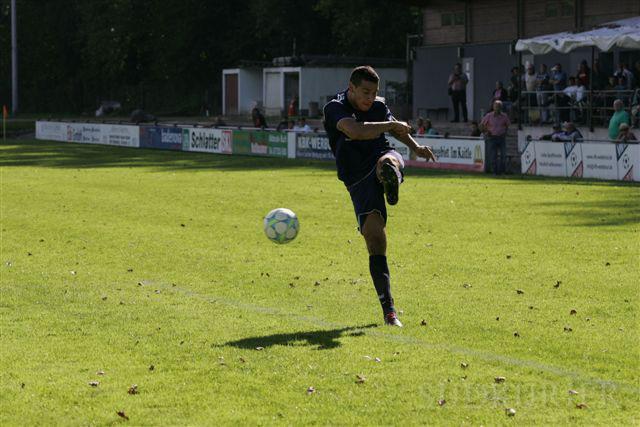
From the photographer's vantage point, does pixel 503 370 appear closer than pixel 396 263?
Answer: Yes

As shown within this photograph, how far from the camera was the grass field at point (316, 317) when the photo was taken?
24.8 ft

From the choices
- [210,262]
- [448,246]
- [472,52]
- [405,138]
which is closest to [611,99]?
[472,52]

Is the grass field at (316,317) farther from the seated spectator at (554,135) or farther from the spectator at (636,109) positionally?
the spectator at (636,109)

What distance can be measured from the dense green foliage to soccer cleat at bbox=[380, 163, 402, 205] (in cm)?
5507

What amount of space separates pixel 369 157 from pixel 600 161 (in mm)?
20152

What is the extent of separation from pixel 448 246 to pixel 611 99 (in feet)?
65.6

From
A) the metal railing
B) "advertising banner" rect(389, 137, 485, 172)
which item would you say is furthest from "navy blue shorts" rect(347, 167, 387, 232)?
the metal railing

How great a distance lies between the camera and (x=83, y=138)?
2154 inches

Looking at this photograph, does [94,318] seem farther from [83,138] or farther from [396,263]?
[83,138]

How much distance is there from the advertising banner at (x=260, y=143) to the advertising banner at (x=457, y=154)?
674cm

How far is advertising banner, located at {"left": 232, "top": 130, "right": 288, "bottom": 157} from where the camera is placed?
41156 mm

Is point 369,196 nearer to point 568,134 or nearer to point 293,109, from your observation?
point 568,134

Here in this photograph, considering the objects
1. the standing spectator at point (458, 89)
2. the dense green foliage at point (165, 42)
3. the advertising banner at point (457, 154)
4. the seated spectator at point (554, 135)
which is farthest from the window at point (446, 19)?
the seated spectator at point (554, 135)

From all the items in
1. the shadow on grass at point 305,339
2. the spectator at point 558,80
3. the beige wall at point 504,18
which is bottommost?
the shadow on grass at point 305,339
